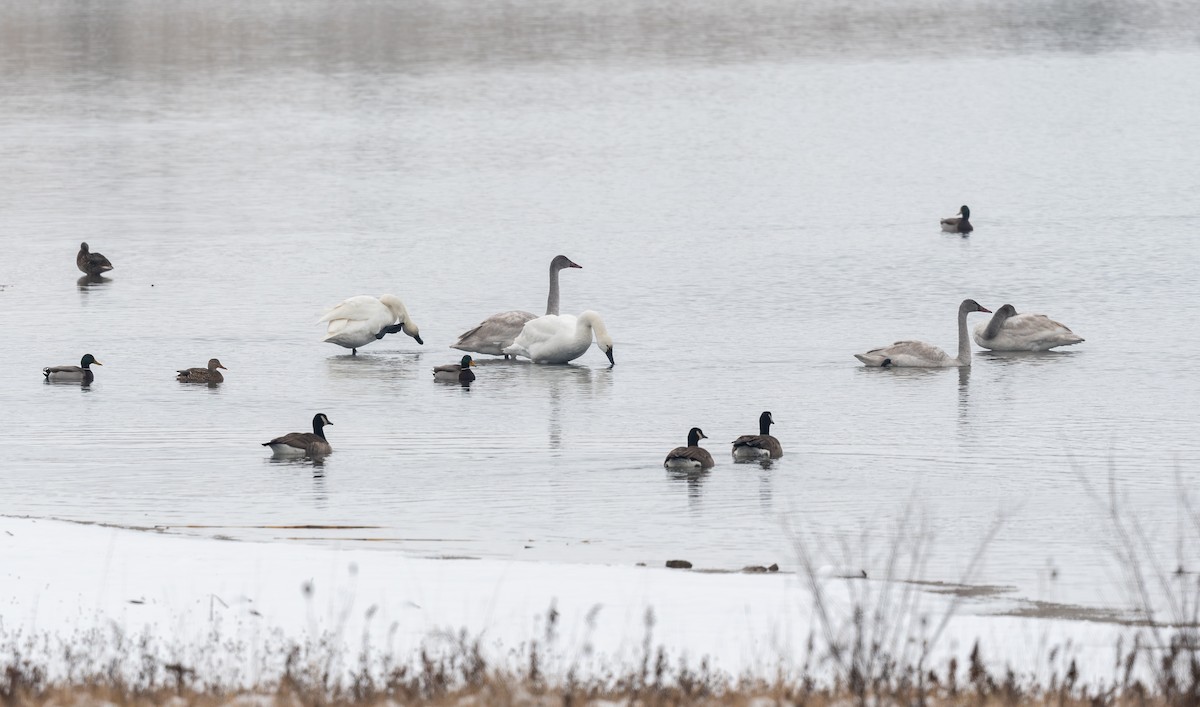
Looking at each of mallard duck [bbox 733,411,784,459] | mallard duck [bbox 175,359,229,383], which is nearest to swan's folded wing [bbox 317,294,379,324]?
mallard duck [bbox 175,359,229,383]

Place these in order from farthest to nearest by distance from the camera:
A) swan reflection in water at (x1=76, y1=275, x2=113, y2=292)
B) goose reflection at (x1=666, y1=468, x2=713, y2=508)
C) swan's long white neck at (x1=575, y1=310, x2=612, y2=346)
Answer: swan reflection in water at (x1=76, y1=275, x2=113, y2=292)
swan's long white neck at (x1=575, y1=310, x2=612, y2=346)
goose reflection at (x1=666, y1=468, x2=713, y2=508)

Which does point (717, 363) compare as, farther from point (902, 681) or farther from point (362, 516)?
point (902, 681)

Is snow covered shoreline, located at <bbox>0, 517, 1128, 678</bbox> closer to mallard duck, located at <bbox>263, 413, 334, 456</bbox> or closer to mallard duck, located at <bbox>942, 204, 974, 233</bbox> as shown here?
mallard duck, located at <bbox>263, 413, 334, 456</bbox>

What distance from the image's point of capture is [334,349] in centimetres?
2489

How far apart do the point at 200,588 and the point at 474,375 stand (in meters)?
11.6

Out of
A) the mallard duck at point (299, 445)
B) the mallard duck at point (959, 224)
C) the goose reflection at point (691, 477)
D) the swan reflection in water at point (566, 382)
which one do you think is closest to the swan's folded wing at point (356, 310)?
the swan reflection in water at point (566, 382)

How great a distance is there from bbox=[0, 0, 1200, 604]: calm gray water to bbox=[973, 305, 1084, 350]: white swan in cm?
29

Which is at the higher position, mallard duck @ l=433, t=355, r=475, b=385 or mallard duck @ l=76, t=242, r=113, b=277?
mallard duck @ l=76, t=242, r=113, b=277

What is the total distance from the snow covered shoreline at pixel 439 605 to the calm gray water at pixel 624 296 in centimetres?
119

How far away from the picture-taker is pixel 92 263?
101 feet

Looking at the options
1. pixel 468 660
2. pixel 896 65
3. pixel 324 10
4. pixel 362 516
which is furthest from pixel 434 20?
pixel 468 660

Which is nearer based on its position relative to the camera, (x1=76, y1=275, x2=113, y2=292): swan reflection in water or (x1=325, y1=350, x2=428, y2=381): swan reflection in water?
(x1=325, y1=350, x2=428, y2=381): swan reflection in water

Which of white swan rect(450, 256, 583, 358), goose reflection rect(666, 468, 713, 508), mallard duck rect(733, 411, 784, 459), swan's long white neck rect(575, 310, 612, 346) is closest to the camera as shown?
goose reflection rect(666, 468, 713, 508)

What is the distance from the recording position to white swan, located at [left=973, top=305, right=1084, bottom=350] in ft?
77.8
